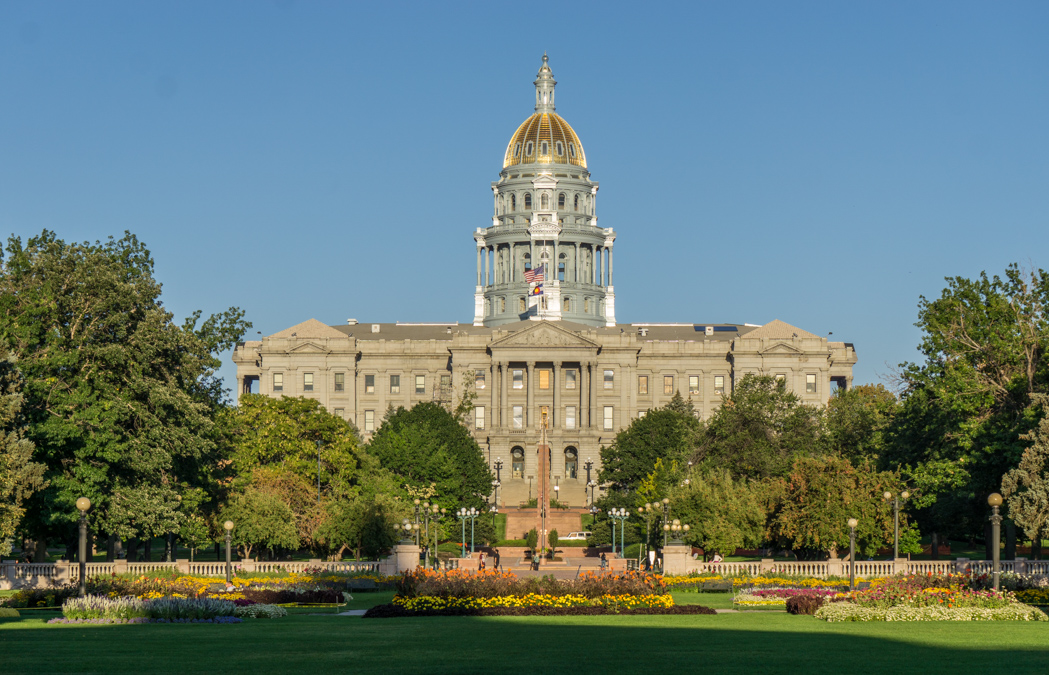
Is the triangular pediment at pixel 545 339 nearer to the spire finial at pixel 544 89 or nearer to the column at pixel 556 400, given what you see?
the column at pixel 556 400

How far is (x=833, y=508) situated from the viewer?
65.0 metres

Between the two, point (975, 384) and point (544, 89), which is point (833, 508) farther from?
point (544, 89)

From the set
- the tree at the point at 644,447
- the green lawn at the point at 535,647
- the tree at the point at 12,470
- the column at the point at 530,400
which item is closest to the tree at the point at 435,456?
the tree at the point at 644,447

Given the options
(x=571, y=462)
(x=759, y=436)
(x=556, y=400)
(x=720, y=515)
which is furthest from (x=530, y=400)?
(x=720, y=515)

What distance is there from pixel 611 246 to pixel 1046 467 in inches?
4724

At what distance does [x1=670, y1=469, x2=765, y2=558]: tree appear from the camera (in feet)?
225

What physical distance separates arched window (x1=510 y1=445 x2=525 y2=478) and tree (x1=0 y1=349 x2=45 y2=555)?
88855 millimetres

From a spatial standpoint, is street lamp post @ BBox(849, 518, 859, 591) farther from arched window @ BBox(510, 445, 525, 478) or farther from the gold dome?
the gold dome

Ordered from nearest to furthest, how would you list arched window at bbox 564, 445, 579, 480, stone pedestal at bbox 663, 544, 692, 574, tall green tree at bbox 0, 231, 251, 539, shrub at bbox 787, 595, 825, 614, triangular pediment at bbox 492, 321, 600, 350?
shrub at bbox 787, 595, 825, 614 → tall green tree at bbox 0, 231, 251, 539 → stone pedestal at bbox 663, 544, 692, 574 → arched window at bbox 564, 445, 579, 480 → triangular pediment at bbox 492, 321, 600, 350

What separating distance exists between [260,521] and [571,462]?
7225cm

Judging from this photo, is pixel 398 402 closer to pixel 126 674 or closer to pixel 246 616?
pixel 246 616

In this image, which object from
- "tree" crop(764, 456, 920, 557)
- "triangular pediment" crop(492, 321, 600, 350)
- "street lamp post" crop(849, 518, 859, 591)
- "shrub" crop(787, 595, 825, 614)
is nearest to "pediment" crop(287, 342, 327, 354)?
"triangular pediment" crop(492, 321, 600, 350)

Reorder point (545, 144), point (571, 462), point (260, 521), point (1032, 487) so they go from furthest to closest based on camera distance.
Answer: point (545, 144), point (571, 462), point (260, 521), point (1032, 487)

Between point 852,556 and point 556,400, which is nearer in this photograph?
point 852,556
